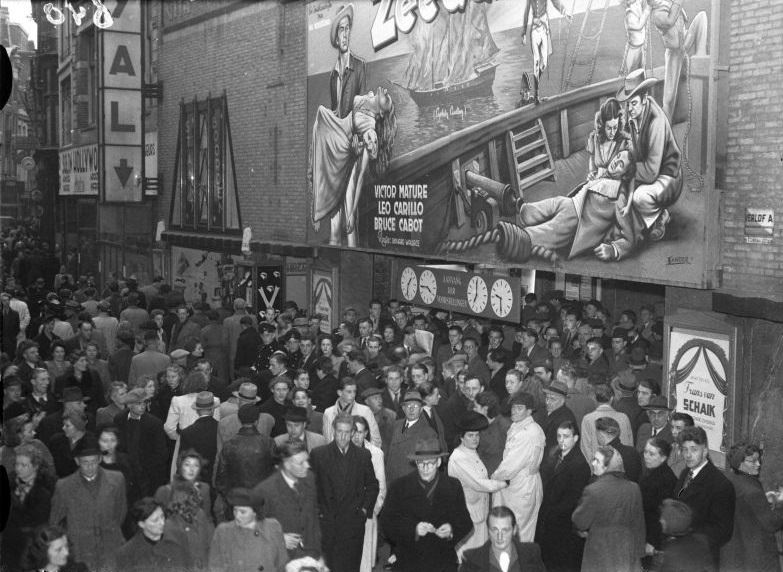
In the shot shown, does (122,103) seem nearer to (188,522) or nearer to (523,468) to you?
(523,468)

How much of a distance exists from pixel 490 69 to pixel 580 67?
213 cm

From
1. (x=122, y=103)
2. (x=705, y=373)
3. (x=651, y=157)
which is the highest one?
(x=122, y=103)

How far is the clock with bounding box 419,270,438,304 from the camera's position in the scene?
1442 cm

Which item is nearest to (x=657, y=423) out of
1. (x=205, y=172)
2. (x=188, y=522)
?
(x=188, y=522)

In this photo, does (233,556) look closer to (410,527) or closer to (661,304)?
(410,527)

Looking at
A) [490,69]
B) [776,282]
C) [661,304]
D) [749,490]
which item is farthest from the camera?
[661,304]

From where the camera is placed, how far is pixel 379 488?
8.01 meters

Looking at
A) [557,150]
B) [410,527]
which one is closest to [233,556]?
[410,527]

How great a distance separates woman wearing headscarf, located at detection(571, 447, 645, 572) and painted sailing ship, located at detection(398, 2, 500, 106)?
800 centimetres

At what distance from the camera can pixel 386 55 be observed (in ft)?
53.2

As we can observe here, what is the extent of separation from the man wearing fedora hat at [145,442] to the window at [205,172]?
13.6 m

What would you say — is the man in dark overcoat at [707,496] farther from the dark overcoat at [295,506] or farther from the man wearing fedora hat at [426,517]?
the dark overcoat at [295,506]

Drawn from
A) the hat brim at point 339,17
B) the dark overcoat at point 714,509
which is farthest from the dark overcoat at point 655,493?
the hat brim at point 339,17

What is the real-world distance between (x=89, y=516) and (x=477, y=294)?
24.4 ft
